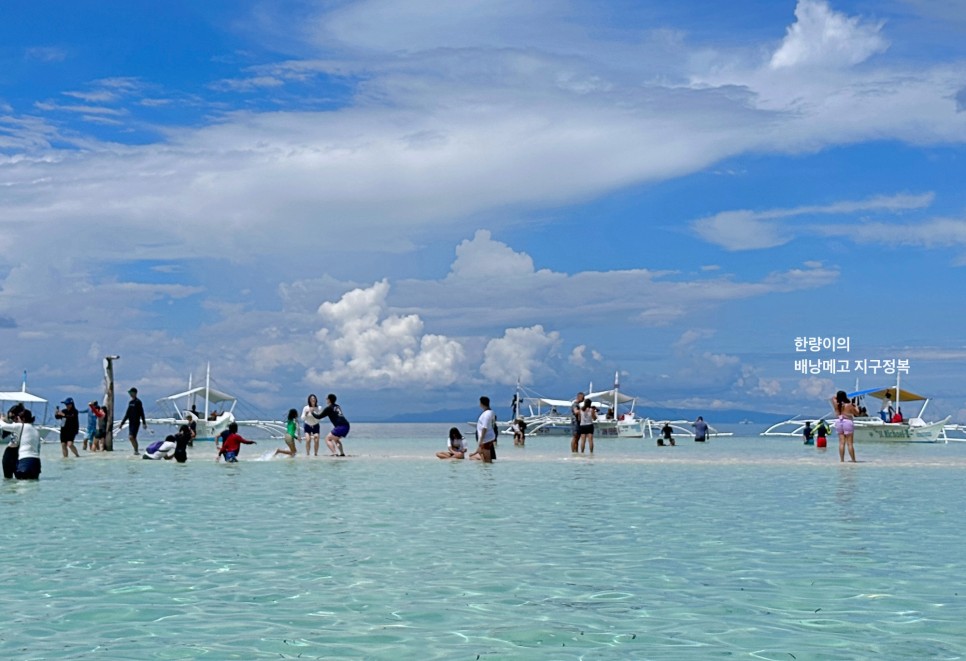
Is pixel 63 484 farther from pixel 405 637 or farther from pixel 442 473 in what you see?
pixel 405 637

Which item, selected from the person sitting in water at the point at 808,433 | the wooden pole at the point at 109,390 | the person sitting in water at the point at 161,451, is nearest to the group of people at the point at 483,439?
the person sitting in water at the point at 161,451

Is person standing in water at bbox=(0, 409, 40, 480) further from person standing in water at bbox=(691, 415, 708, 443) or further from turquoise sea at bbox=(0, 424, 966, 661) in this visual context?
person standing in water at bbox=(691, 415, 708, 443)

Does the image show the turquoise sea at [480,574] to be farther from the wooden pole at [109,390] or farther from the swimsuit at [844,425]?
the wooden pole at [109,390]

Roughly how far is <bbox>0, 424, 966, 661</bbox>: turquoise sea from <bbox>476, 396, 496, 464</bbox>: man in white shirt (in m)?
9.46

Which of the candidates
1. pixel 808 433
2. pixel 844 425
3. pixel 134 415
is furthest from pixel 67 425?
pixel 808 433

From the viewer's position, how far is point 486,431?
30312 millimetres

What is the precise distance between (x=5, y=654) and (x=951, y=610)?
694 cm

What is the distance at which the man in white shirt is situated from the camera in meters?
29.8

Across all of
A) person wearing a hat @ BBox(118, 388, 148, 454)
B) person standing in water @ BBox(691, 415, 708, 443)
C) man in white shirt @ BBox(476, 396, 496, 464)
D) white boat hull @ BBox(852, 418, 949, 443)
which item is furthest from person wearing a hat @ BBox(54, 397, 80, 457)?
white boat hull @ BBox(852, 418, 949, 443)

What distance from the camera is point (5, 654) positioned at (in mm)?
7078

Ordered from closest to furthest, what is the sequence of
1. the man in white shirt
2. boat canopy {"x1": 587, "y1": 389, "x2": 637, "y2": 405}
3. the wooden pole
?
1. the man in white shirt
2. the wooden pole
3. boat canopy {"x1": 587, "y1": 389, "x2": 637, "y2": 405}

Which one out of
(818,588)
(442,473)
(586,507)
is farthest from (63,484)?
(818,588)

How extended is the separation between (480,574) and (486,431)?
19991 millimetres

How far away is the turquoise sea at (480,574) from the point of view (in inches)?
298
